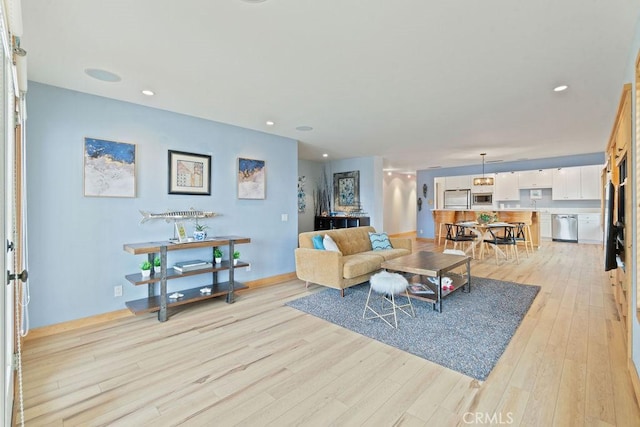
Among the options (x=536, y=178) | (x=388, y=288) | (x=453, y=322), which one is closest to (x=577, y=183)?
(x=536, y=178)

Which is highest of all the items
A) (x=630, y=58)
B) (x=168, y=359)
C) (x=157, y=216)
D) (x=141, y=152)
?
(x=630, y=58)

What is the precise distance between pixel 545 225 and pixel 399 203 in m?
4.56

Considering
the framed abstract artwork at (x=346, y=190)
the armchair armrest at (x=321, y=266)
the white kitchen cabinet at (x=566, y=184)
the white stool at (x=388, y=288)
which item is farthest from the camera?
the white kitchen cabinet at (x=566, y=184)

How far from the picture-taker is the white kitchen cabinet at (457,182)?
8914 mm

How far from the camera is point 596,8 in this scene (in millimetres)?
1791

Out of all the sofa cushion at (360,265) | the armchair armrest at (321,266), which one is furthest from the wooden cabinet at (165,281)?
the sofa cushion at (360,265)

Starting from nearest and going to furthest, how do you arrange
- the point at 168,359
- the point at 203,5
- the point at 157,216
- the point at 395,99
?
the point at 203,5 < the point at 168,359 < the point at 395,99 < the point at 157,216

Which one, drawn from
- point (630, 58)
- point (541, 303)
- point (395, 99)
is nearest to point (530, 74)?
point (630, 58)

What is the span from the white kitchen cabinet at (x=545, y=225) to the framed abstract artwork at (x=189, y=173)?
30.0 feet

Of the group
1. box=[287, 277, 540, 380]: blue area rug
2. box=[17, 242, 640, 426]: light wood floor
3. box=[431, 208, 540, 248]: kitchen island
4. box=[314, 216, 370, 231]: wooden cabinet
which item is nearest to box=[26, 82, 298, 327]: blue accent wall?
box=[17, 242, 640, 426]: light wood floor

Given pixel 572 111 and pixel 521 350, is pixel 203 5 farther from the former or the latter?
pixel 572 111

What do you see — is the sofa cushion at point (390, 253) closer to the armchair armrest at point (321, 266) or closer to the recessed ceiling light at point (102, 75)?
the armchair armrest at point (321, 266)

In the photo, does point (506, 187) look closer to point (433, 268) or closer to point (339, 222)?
point (339, 222)

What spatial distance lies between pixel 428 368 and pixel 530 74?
2.71 m
